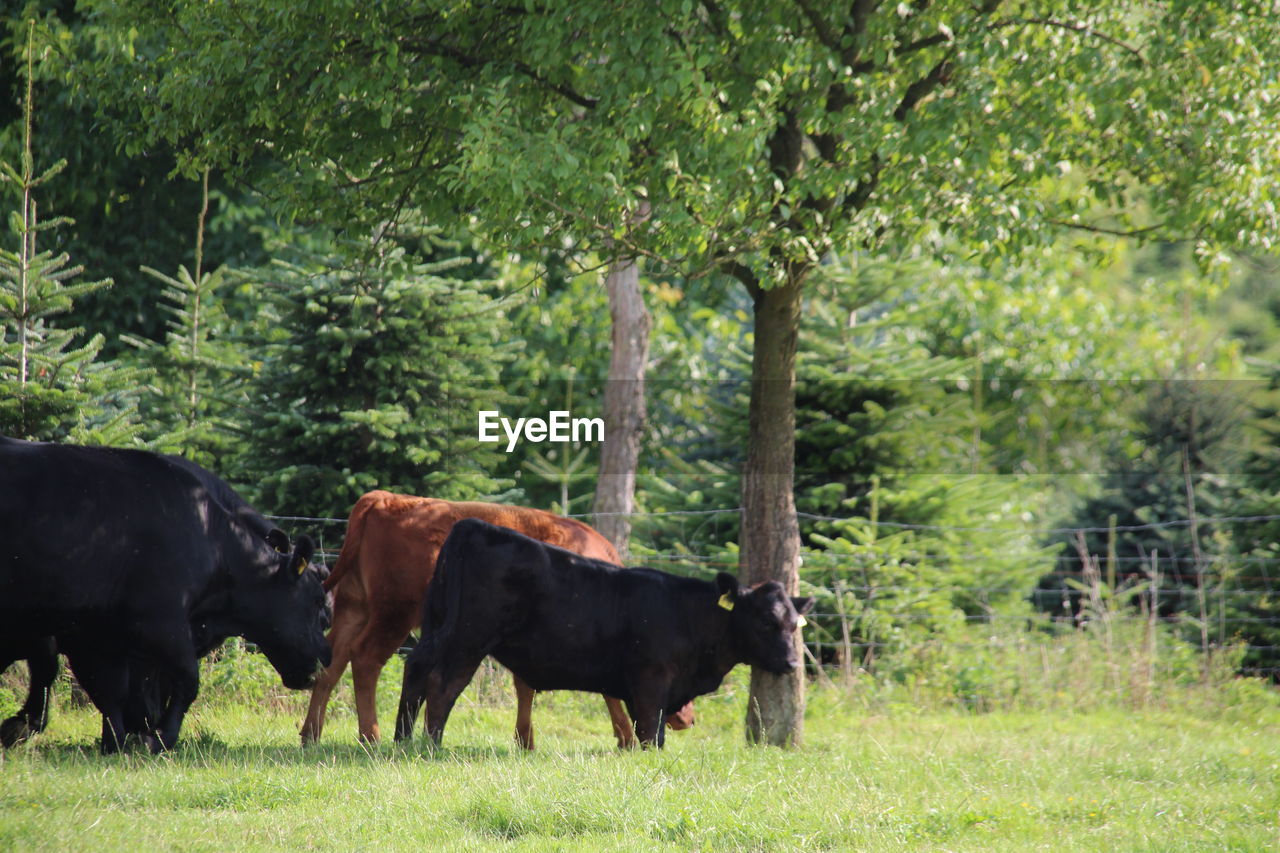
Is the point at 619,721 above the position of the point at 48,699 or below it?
below

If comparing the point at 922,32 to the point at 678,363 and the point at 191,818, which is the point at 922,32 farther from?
the point at 678,363

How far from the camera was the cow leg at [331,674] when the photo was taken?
370 inches

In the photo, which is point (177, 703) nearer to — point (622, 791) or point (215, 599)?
point (215, 599)

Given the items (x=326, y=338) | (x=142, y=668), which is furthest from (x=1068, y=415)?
(x=142, y=668)

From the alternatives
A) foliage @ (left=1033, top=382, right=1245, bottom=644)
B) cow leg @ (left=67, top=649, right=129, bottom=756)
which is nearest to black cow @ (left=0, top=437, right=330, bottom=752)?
cow leg @ (left=67, top=649, right=129, bottom=756)

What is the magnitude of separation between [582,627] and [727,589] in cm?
112

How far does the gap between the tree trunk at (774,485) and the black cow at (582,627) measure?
2.02ft

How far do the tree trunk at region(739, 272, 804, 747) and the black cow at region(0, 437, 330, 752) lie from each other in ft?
11.3

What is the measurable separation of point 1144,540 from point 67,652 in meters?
14.3

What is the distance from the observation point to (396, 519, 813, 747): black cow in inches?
349

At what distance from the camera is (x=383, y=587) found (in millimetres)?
9695

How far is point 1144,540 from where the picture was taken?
59.2ft

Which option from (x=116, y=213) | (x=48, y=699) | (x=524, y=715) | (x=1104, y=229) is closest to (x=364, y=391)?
(x=524, y=715)

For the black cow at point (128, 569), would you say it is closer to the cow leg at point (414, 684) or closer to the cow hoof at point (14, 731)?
the cow hoof at point (14, 731)
